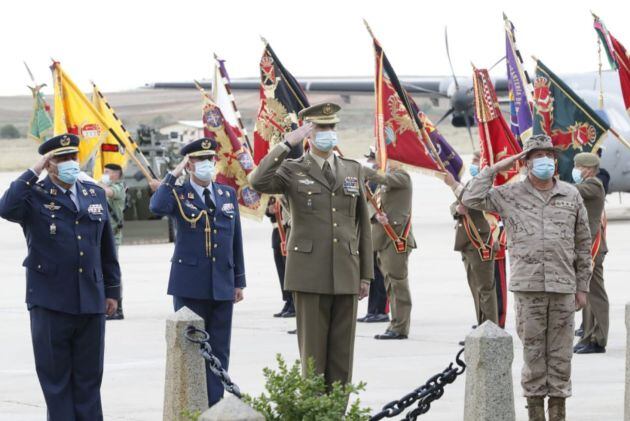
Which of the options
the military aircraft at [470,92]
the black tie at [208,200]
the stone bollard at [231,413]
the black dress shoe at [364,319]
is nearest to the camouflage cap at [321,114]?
the black tie at [208,200]

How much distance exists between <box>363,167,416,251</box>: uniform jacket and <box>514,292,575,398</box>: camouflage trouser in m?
4.71

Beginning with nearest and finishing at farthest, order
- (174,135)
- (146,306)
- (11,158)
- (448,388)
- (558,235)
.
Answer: (558,235), (448,388), (146,306), (174,135), (11,158)

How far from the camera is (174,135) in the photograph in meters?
32.6

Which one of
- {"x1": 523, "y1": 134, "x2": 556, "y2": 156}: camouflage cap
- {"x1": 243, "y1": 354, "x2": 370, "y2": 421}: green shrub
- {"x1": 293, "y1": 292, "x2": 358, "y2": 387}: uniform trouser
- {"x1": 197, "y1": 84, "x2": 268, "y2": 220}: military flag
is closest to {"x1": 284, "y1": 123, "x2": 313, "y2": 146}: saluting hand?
{"x1": 293, "y1": 292, "x2": 358, "y2": 387}: uniform trouser

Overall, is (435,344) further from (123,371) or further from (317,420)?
(317,420)

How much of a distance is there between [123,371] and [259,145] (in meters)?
2.68

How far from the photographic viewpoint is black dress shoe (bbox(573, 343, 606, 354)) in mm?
12031

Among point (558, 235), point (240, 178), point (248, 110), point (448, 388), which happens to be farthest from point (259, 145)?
point (248, 110)

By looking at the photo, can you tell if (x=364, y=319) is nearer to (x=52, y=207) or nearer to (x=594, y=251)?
(x=594, y=251)

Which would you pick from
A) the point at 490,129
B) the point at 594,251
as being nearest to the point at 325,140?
the point at 490,129

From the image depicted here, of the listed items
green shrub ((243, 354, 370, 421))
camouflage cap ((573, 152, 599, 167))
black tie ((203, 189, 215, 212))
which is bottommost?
green shrub ((243, 354, 370, 421))

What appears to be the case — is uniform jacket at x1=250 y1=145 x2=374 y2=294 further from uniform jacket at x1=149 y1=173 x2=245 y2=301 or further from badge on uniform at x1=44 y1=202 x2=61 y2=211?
badge on uniform at x1=44 y1=202 x2=61 y2=211

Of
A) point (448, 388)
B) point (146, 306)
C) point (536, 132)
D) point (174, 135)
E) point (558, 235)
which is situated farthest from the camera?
point (174, 135)

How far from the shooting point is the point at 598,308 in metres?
12.0
